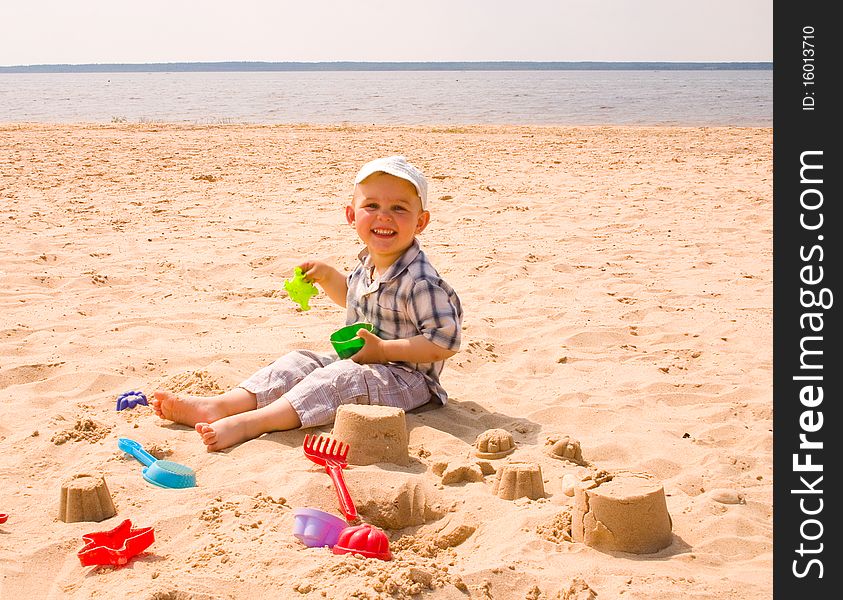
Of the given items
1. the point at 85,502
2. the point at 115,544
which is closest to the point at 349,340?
the point at 85,502

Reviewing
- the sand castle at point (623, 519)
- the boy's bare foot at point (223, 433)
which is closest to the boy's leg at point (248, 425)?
the boy's bare foot at point (223, 433)

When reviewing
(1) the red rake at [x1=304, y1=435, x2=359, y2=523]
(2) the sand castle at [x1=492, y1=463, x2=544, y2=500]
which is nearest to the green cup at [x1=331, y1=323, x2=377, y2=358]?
(1) the red rake at [x1=304, y1=435, x2=359, y2=523]

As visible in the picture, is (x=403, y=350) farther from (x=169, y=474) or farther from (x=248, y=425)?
(x=169, y=474)

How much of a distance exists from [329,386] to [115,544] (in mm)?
1130

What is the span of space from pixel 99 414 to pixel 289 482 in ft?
3.59

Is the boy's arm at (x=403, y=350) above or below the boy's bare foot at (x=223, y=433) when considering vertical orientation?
above

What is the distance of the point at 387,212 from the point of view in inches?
131

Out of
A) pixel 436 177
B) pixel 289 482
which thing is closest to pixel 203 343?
pixel 289 482

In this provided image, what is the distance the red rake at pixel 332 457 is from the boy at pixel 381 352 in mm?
291

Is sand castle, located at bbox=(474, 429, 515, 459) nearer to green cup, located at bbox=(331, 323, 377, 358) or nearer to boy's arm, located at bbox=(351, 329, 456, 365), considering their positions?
boy's arm, located at bbox=(351, 329, 456, 365)

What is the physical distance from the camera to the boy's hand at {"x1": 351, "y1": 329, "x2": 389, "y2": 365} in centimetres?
328

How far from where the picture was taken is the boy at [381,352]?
320 cm

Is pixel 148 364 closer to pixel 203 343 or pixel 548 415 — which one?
pixel 203 343
